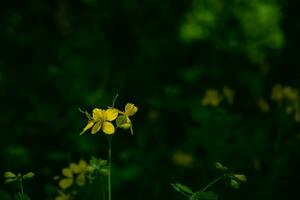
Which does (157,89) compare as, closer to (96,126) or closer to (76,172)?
(76,172)

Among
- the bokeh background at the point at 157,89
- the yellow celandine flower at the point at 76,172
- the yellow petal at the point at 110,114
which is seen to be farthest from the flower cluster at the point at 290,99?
the yellow petal at the point at 110,114

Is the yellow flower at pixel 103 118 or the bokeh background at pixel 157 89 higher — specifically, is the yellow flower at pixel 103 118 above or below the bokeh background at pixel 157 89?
below

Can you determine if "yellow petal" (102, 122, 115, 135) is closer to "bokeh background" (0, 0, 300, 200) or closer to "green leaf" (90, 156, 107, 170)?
"green leaf" (90, 156, 107, 170)

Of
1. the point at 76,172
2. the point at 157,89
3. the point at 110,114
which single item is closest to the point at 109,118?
the point at 110,114

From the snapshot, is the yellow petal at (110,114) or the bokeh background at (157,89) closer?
the yellow petal at (110,114)

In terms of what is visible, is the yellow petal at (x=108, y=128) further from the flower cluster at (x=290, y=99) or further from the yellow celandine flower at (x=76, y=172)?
the flower cluster at (x=290, y=99)

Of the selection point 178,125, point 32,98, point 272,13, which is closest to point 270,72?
point 272,13

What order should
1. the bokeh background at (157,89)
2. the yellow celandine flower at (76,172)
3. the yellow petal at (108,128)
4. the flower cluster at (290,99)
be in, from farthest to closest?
the bokeh background at (157,89), the flower cluster at (290,99), the yellow celandine flower at (76,172), the yellow petal at (108,128)

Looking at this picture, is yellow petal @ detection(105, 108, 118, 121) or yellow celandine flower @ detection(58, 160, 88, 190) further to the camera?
yellow celandine flower @ detection(58, 160, 88, 190)

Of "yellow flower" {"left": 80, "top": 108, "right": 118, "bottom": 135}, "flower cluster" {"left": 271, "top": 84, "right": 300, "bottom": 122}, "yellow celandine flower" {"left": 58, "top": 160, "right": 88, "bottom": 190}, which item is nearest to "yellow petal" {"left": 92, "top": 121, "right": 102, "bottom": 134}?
"yellow flower" {"left": 80, "top": 108, "right": 118, "bottom": 135}
